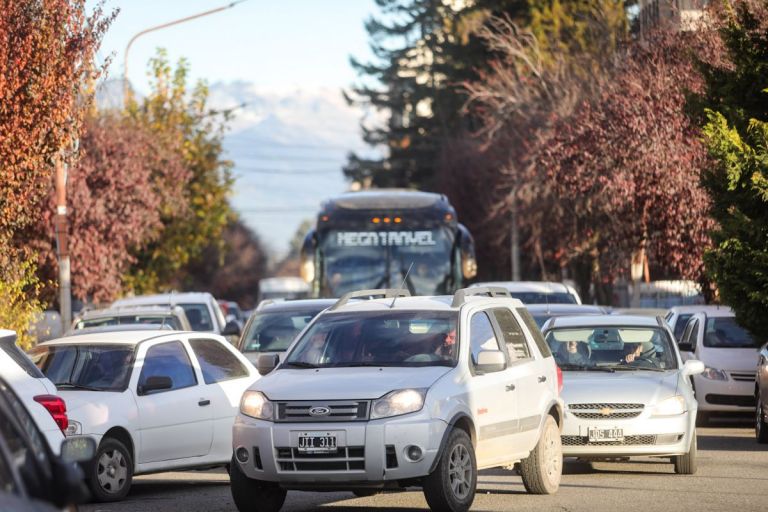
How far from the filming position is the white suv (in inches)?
445

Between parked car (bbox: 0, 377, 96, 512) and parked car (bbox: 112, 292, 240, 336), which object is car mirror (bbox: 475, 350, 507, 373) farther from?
parked car (bbox: 112, 292, 240, 336)

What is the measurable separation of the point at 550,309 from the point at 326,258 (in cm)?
719

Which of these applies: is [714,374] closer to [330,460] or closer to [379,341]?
[379,341]

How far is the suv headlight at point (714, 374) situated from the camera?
72.6 ft

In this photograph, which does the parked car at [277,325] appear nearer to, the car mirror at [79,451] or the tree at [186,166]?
the car mirror at [79,451]

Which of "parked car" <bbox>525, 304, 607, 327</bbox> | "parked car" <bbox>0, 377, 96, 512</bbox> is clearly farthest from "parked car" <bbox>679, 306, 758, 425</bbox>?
"parked car" <bbox>0, 377, 96, 512</bbox>

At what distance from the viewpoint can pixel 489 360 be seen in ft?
40.3

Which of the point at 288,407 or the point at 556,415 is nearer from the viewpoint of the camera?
the point at 288,407

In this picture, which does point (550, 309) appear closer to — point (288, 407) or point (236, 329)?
point (236, 329)

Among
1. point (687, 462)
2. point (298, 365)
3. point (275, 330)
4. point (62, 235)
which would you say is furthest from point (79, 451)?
point (62, 235)

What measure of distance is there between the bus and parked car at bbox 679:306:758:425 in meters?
6.61

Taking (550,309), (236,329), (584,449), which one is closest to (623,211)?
(550,309)

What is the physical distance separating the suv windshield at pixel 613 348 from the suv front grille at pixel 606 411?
91cm

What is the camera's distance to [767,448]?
1819cm
